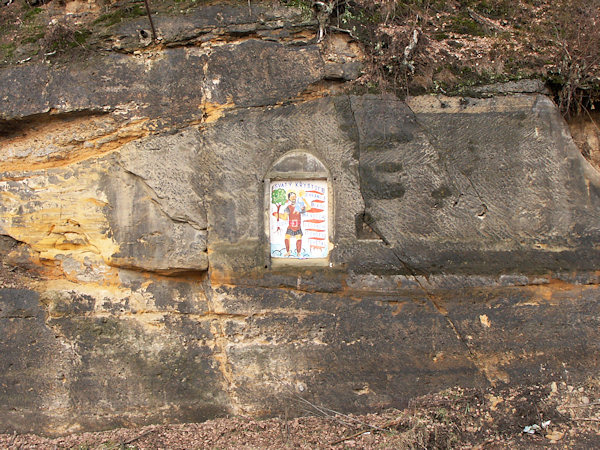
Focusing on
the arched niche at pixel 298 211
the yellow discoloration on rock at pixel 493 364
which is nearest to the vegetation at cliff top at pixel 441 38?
the arched niche at pixel 298 211

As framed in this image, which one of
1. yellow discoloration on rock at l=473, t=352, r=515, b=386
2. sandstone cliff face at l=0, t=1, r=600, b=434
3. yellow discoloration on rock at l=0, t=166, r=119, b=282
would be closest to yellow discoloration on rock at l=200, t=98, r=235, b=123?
sandstone cliff face at l=0, t=1, r=600, b=434

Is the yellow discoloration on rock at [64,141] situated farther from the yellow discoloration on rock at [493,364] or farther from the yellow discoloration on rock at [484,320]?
the yellow discoloration on rock at [493,364]

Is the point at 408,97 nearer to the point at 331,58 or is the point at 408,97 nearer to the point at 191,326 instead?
the point at 331,58

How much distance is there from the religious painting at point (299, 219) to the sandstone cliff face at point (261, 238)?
0.11m

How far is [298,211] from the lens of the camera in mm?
4641

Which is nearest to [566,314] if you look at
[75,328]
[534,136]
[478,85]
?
[534,136]

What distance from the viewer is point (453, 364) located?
448cm

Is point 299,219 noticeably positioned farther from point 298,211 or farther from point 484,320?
point 484,320

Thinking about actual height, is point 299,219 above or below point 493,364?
above

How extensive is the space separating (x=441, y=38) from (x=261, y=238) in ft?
7.65

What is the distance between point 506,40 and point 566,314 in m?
2.35

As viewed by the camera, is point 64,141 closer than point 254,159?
No

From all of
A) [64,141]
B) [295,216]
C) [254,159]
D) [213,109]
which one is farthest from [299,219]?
[64,141]

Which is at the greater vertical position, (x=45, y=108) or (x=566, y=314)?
(x=45, y=108)
